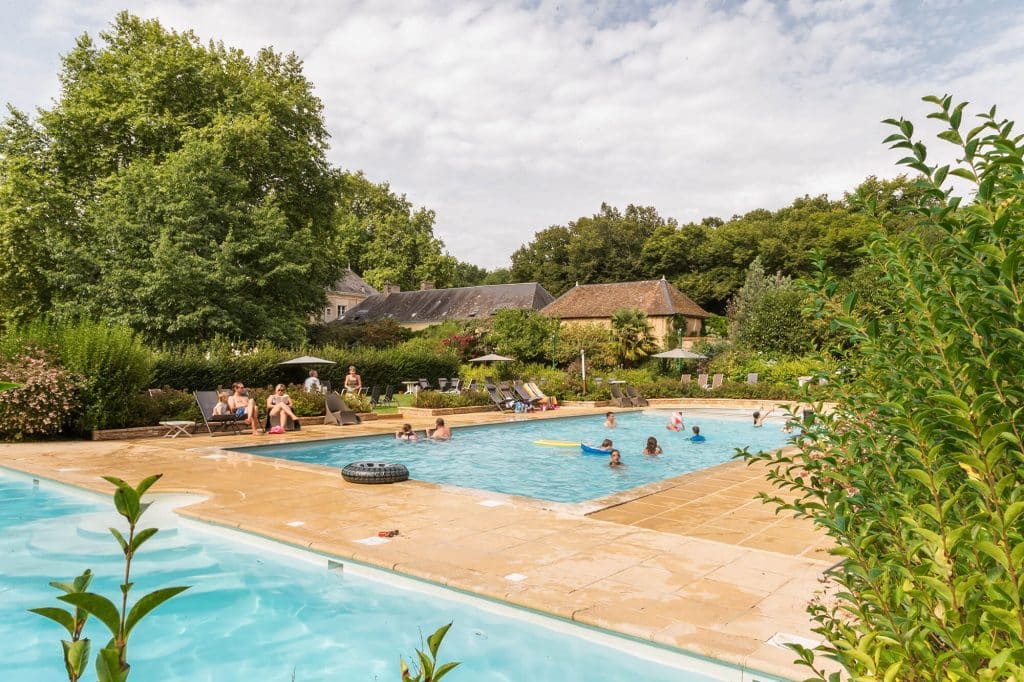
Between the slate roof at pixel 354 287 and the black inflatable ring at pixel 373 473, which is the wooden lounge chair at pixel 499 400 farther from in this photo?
the slate roof at pixel 354 287

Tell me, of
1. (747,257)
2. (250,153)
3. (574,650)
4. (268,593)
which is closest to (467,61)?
(268,593)

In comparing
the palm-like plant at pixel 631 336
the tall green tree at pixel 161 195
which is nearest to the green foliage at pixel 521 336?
the palm-like plant at pixel 631 336

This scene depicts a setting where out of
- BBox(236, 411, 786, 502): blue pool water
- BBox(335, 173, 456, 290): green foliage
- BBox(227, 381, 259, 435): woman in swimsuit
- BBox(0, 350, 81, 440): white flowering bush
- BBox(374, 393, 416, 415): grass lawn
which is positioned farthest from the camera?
BBox(335, 173, 456, 290): green foliage

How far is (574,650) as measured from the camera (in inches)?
185

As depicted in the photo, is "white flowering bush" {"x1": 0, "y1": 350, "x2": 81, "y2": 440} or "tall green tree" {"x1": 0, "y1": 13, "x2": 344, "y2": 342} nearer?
"white flowering bush" {"x1": 0, "y1": 350, "x2": 81, "y2": 440}

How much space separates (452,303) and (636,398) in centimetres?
3121

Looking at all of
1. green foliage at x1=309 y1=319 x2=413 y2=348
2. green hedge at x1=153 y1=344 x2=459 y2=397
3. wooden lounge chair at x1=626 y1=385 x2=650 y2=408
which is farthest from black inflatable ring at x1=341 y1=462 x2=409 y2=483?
green foliage at x1=309 y1=319 x2=413 y2=348

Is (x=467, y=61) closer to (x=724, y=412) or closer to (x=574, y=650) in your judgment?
(x=574, y=650)

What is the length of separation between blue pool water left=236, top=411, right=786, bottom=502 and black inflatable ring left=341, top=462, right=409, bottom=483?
264 centimetres

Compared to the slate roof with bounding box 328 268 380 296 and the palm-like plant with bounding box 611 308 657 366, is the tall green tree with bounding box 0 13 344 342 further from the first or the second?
the slate roof with bounding box 328 268 380 296

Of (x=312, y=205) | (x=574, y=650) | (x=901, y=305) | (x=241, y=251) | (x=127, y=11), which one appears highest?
(x=127, y=11)

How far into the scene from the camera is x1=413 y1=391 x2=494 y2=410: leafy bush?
73.6 ft

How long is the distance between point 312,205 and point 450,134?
10267 millimetres

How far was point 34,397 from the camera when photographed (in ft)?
43.3
